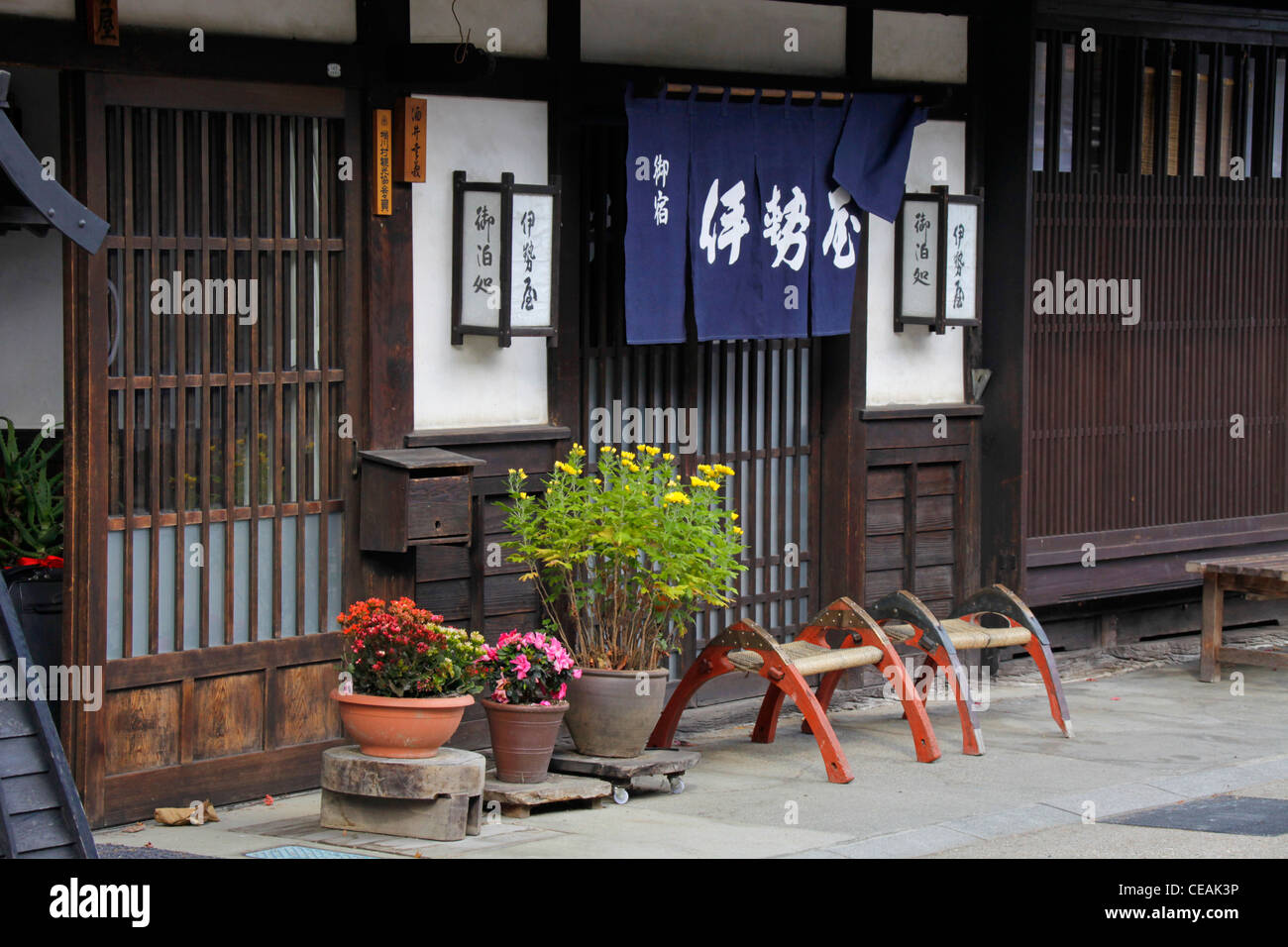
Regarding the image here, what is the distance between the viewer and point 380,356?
930cm

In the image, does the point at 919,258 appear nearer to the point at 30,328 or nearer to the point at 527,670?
the point at 527,670

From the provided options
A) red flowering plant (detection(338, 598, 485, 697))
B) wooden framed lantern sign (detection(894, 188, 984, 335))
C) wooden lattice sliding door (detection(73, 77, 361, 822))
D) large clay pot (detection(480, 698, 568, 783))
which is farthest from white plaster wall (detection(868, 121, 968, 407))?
red flowering plant (detection(338, 598, 485, 697))

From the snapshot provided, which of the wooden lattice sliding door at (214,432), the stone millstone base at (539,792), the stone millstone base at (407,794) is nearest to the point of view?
the stone millstone base at (407,794)

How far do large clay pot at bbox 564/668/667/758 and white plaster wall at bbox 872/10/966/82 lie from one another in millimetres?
4710

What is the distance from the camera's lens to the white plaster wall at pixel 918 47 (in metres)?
11.8

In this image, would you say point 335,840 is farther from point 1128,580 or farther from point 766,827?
point 1128,580

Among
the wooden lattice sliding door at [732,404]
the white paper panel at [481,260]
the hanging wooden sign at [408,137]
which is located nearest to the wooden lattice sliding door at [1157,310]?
the wooden lattice sliding door at [732,404]

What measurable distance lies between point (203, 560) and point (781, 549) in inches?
165

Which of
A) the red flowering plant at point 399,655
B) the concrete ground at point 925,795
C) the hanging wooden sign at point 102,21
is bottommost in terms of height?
the concrete ground at point 925,795

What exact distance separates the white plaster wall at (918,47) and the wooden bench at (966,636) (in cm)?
349

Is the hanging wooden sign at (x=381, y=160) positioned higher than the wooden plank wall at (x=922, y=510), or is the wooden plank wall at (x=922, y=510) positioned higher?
the hanging wooden sign at (x=381, y=160)

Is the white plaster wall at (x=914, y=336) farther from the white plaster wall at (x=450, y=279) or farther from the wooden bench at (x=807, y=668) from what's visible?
the white plaster wall at (x=450, y=279)

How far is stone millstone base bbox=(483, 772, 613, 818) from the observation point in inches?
339

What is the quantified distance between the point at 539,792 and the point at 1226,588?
20.4 feet
